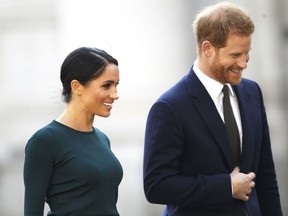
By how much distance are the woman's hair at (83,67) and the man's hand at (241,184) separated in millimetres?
609

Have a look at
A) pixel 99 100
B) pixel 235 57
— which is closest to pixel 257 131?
pixel 235 57

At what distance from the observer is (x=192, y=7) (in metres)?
3.07

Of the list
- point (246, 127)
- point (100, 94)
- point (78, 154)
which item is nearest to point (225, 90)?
point (246, 127)

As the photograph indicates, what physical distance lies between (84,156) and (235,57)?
635 mm

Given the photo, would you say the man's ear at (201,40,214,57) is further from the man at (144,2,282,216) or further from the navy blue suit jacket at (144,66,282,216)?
the navy blue suit jacket at (144,66,282,216)

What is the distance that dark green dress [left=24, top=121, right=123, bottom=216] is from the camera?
6.73 feet

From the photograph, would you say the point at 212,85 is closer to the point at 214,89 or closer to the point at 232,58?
the point at 214,89

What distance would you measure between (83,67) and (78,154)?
320 millimetres

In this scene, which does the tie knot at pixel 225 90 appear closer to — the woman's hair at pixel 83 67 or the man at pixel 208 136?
the man at pixel 208 136

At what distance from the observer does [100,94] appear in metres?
2.20

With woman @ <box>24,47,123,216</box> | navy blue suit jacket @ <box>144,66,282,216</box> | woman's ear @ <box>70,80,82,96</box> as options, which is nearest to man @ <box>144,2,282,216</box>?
navy blue suit jacket @ <box>144,66,282,216</box>

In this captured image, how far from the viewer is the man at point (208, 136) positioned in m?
2.10

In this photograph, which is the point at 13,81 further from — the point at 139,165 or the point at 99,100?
the point at 99,100

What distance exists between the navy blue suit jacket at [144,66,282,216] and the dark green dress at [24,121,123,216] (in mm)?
170
